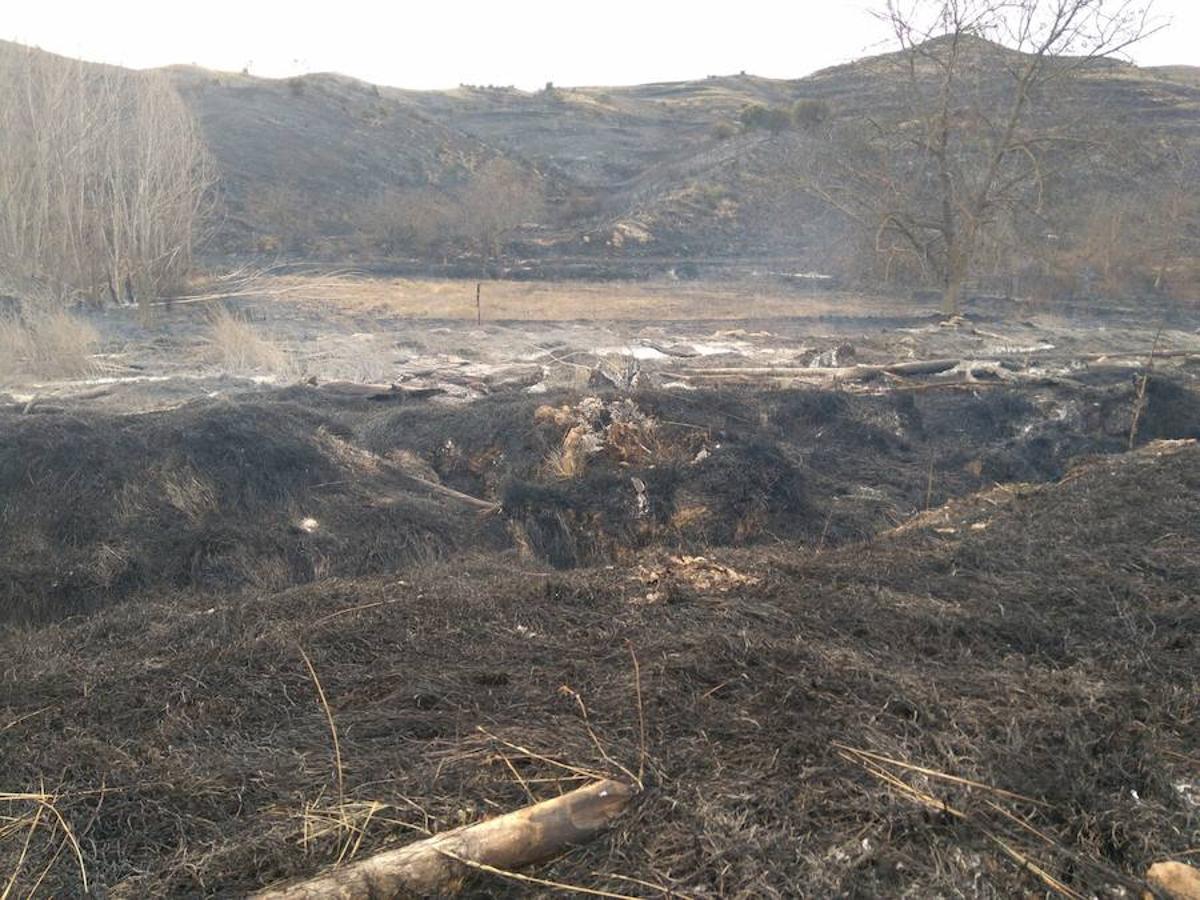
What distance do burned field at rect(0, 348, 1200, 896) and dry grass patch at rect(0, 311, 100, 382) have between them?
16.9ft

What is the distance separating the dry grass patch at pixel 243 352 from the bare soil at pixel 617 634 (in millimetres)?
2723

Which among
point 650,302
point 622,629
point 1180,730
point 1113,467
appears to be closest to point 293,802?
point 622,629

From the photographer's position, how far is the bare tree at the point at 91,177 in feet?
52.2

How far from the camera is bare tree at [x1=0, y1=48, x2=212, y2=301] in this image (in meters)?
15.9

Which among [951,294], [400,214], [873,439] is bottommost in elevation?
[873,439]

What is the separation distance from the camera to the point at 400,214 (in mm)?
31156

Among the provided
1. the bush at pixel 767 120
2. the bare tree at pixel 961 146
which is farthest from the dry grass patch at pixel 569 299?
the bush at pixel 767 120

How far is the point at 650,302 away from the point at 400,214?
1288 centimetres

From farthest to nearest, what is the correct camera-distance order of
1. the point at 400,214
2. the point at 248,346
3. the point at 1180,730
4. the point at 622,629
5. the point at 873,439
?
the point at 400,214 < the point at 248,346 < the point at 873,439 < the point at 622,629 < the point at 1180,730

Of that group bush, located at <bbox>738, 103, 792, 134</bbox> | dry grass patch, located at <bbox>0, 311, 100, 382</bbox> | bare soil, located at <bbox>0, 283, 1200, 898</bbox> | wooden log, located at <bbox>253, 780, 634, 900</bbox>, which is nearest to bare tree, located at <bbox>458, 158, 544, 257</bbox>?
bush, located at <bbox>738, 103, 792, 134</bbox>

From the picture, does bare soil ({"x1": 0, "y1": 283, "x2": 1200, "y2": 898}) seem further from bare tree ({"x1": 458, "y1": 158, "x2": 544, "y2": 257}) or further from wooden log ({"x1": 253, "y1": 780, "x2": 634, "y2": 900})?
bare tree ({"x1": 458, "y1": 158, "x2": 544, "y2": 257})

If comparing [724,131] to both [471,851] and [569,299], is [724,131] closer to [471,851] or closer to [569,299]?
[569,299]

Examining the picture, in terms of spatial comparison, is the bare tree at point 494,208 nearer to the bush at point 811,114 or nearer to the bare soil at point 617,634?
the bush at point 811,114

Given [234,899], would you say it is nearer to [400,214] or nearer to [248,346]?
[248,346]
